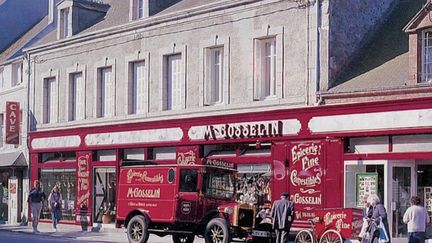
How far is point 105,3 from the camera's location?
34.8m

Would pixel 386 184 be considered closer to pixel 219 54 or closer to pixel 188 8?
pixel 219 54

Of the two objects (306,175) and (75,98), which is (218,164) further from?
(75,98)

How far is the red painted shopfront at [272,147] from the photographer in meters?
21.0

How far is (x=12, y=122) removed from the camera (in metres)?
34.8

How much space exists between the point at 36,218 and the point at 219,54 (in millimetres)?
9425

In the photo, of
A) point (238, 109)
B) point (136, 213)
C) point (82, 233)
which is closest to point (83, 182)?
point (82, 233)

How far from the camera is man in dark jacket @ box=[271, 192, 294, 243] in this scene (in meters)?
19.7

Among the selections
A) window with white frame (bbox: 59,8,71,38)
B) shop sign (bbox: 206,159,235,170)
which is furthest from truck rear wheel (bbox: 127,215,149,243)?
window with white frame (bbox: 59,8,71,38)

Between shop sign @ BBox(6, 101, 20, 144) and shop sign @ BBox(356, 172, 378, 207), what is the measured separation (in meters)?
18.3

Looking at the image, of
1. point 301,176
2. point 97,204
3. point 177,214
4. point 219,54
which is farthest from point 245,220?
point 97,204

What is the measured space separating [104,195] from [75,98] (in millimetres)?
4603

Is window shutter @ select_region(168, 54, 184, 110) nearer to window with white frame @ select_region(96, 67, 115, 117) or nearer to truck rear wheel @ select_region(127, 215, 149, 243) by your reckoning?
window with white frame @ select_region(96, 67, 115, 117)

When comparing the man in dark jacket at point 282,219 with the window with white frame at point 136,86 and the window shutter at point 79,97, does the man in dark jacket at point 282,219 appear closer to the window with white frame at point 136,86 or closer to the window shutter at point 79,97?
the window with white frame at point 136,86

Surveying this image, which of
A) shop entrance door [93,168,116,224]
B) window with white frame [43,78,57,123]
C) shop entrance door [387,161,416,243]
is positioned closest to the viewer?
shop entrance door [387,161,416,243]
